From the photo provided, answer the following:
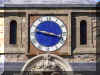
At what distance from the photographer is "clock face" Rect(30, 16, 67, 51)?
19906 mm

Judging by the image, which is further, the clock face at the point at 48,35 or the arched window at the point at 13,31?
the arched window at the point at 13,31

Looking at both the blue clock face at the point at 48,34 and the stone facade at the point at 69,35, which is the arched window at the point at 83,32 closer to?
the stone facade at the point at 69,35

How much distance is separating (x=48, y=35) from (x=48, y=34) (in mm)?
39

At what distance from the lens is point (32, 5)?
794 inches

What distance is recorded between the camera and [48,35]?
65.5 feet

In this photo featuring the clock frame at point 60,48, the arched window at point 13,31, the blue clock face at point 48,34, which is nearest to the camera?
the clock frame at point 60,48

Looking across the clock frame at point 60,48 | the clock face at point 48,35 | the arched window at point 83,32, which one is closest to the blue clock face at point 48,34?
the clock face at point 48,35

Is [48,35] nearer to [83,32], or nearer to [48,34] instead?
[48,34]

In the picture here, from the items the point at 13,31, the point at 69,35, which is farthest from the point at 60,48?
the point at 13,31

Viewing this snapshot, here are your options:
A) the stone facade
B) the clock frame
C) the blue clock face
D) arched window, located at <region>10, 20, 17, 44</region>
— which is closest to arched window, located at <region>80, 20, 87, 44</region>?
the stone facade

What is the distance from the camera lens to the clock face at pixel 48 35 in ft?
65.3

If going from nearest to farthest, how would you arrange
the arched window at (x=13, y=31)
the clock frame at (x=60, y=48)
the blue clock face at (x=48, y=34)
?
the clock frame at (x=60, y=48)
the blue clock face at (x=48, y=34)
the arched window at (x=13, y=31)

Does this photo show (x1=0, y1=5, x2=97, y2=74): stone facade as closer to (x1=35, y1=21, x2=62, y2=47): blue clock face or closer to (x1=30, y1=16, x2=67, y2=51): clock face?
(x1=30, y1=16, x2=67, y2=51): clock face

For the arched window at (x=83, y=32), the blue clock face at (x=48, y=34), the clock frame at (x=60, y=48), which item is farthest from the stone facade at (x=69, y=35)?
the blue clock face at (x=48, y=34)
